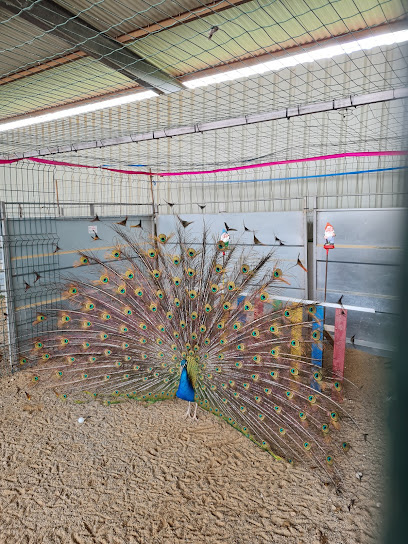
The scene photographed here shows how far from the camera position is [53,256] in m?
4.31

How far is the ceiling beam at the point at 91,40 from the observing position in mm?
2285

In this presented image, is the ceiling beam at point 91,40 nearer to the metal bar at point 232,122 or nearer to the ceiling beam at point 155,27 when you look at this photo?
the ceiling beam at point 155,27

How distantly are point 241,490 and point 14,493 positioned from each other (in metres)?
1.40

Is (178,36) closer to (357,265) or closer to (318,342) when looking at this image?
(318,342)

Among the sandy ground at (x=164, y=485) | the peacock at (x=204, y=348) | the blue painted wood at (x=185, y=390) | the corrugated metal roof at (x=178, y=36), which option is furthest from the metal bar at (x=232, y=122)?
the blue painted wood at (x=185, y=390)

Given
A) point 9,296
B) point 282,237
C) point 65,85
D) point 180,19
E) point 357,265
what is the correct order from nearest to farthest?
point 180,19 → point 65,85 → point 9,296 → point 357,265 → point 282,237

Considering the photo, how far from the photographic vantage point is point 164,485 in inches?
90.2

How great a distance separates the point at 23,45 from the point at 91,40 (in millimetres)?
797

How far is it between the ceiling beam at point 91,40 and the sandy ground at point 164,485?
2772 millimetres

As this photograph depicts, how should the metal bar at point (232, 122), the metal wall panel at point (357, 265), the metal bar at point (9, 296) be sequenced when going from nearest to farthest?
1. the metal bar at point (232, 122)
2. the metal bar at point (9, 296)
3. the metal wall panel at point (357, 265)

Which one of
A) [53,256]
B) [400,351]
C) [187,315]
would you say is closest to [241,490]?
[187,315]

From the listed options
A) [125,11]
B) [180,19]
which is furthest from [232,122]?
[125,11]

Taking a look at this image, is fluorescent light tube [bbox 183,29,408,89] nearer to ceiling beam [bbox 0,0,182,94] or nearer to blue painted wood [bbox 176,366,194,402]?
ceiling beam [bbox 0,0,182,94]

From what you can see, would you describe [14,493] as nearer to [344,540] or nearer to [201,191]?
[344,540]
